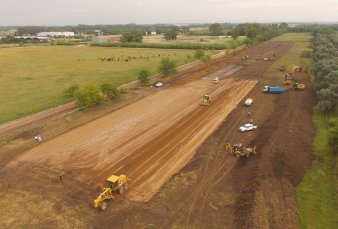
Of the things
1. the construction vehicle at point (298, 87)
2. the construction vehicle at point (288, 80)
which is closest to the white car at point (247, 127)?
the construction vehicle at point (298, 87)

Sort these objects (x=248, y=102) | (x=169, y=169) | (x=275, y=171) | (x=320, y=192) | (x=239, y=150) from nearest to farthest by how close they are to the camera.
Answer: (x=320, y=192), (x=275, y=171), (x=169, y=169), (x=239, y=150), (x=248, y=102)

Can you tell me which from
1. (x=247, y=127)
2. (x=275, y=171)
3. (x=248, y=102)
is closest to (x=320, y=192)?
(x=275, y=171)

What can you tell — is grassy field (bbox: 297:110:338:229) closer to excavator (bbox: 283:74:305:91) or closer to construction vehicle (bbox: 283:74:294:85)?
excavator (bbox: 283:74:305:91)

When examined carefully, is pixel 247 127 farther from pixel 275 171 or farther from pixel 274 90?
pixel 274 90

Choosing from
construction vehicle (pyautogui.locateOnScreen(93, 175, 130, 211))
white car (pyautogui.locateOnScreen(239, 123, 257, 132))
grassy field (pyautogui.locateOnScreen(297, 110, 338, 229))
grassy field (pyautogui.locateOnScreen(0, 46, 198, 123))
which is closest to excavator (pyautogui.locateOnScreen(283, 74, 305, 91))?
white car (pyautogui.locateOnScreen(239, 123, 257, 132))

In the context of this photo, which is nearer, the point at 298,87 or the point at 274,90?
the point at 274,90

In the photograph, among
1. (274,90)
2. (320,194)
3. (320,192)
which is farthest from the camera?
(274,90)
